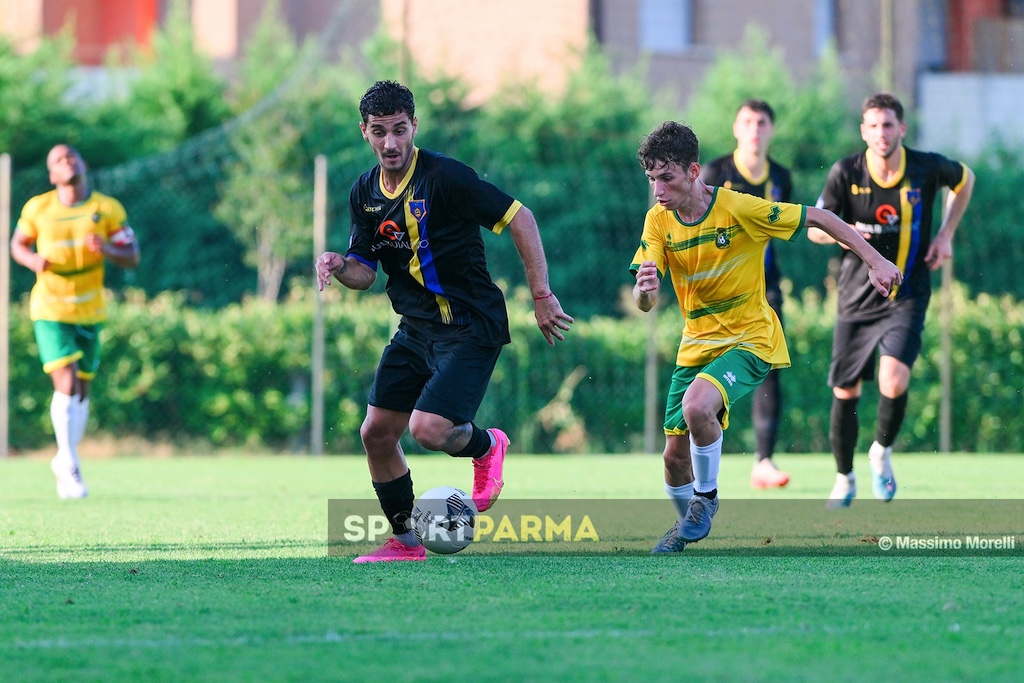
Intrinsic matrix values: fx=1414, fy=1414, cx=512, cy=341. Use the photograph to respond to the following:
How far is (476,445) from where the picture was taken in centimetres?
616

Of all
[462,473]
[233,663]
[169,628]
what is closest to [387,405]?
[169,628]

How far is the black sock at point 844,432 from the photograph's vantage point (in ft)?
27.5

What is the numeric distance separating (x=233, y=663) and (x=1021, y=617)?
2.40 m

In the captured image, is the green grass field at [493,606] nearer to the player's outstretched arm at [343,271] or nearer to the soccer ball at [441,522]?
the soccer ball at [441,522]

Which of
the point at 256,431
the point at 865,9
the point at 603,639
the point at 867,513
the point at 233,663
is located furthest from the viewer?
the point at 865,9

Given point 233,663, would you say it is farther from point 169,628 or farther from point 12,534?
point 12,534

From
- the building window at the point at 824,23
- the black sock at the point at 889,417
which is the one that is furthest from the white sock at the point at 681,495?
the building window at the point at 824,23

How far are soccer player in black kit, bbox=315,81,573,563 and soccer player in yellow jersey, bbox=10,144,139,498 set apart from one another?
406 cm

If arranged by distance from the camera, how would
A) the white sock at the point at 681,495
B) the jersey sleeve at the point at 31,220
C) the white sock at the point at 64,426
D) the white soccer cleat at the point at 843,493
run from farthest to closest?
1. the jersey sleeve at the point at 31,220
2. the white sock at the point at 64,426
3. the white soccer cleat at the point at 843,493
4. the white sock at the point at 681,495

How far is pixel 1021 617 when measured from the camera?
4.38 meters

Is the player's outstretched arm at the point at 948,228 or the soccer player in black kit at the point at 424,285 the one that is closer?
the soccer player in black kit at the point at 424,285

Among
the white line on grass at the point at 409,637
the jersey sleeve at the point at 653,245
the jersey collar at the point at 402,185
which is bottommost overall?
the white line on grass at the point at 409,637

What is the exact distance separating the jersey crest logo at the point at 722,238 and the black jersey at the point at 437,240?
3.36ft

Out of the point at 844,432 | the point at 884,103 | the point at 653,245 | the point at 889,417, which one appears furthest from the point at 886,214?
the point at 653,245
